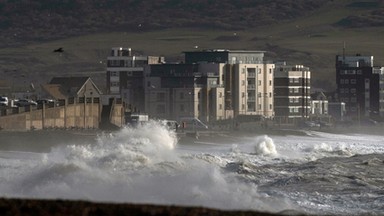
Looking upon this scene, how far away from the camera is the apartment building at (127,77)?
108688 mm

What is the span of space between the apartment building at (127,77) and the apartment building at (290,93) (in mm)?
10033

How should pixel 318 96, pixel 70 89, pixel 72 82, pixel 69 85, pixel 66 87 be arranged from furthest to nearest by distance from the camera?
pixel 318 96, pixel 72 82, pixel 69 85, pixel 66 87, pixel 70 89

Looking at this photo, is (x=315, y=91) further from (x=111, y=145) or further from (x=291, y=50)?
(x=111, y=145)

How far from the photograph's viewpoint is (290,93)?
401ft

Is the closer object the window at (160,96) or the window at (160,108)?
the window at (160,108)

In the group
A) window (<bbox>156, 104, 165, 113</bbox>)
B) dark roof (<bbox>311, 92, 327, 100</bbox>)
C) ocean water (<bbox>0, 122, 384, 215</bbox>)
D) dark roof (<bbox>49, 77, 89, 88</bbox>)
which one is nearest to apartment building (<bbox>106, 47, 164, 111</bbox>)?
window (<bbox>156, 104, 165, 113</bbox>)

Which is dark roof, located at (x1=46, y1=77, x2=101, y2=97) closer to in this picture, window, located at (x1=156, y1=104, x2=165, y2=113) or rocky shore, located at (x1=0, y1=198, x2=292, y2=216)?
window, located at (x1=156, y1=104, x2=165, y2=113)

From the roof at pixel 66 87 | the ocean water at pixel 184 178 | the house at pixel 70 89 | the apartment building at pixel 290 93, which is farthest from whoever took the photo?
the apartment building at pixel 290 93

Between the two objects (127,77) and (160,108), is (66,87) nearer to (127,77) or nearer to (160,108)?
(160,108)

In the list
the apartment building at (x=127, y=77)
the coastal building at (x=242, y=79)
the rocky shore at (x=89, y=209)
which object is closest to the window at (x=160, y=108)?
the apartment building at (x=127, y=77)

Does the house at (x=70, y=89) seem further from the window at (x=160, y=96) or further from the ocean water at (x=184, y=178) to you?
the ocean water at (x=184, y=178)

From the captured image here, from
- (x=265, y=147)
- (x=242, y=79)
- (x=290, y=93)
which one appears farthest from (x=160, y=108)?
(x=265, y=147)

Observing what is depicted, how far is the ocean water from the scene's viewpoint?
36.4 m

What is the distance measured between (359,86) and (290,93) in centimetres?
1570
